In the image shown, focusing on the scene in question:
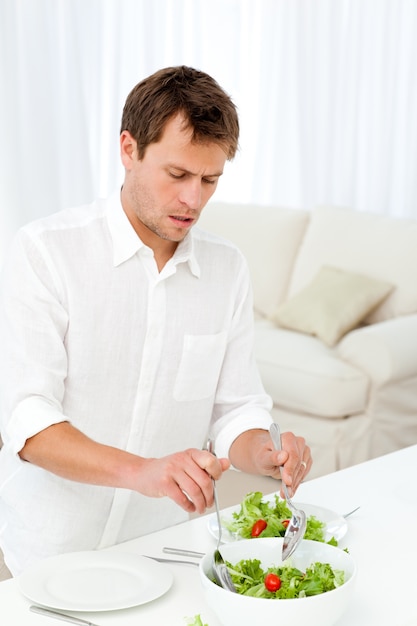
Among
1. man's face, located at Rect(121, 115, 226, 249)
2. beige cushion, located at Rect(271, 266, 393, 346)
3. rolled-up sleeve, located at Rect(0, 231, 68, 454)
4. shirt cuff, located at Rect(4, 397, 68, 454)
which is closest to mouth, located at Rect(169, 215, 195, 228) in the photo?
man's face, located at Rect(121, 115, 226, 249)

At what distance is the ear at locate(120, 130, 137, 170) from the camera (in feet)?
5.73

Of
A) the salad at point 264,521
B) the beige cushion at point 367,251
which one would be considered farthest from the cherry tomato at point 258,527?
the beige cushion at point 367,251

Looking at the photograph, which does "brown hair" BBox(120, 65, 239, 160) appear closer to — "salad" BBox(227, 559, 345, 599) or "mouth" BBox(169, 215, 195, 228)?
"mouth" BBox(169, 215, 195, 228)

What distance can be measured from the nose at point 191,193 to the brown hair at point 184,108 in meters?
0.08

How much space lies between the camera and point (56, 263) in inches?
67.9

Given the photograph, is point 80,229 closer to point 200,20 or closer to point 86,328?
point 86,328

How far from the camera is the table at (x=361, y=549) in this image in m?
1.28

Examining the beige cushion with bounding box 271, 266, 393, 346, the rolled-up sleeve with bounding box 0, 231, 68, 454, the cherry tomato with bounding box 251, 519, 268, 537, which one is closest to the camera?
the cherry tomato with bounding box 251, 519, 268, 537

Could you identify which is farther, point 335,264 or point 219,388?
point 335,264

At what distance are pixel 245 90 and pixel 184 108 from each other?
4.18 metres

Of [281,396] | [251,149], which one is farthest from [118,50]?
[281,396]

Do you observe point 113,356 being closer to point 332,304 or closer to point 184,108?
point 184,108

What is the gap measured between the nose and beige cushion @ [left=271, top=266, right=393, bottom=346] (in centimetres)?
255

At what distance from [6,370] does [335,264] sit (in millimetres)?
3018
